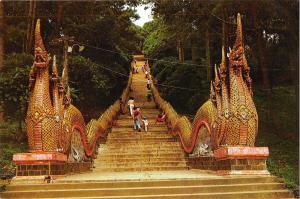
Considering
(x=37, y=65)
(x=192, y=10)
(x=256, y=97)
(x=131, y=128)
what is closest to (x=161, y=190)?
(x=37, y=65)

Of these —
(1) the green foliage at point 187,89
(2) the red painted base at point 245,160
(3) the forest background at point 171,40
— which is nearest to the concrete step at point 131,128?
(3) the forest background at point 171,40

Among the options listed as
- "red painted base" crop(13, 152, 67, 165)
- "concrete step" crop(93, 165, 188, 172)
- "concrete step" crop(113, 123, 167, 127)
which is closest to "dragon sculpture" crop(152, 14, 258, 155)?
"concrete step" crop(93, 165, 188, 172)

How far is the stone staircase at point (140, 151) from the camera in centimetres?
1418

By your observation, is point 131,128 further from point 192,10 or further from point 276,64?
point 276,64

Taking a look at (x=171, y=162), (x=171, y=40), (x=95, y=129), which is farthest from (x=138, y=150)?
(x=171, y=40)

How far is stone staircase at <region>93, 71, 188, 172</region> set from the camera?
14180 millimetres

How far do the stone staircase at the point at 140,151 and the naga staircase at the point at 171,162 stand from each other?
2.6 inches

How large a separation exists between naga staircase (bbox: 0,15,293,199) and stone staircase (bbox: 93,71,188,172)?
0.21 feet

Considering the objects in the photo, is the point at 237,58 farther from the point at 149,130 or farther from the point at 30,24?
the point at 30,24

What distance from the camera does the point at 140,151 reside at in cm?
1544

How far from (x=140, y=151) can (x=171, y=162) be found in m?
1.38

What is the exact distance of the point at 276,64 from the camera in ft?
80.7

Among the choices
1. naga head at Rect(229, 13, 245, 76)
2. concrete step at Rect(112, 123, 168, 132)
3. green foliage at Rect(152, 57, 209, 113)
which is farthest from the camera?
green foliage at Rect(152, 57, 209, 113)

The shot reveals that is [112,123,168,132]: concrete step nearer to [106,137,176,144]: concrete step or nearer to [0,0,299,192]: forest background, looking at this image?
[106,137,176,144]: concrete step
